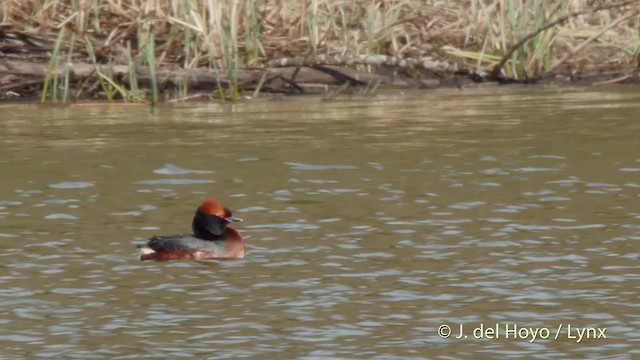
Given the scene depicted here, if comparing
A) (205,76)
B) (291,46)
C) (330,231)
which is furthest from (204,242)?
(291,46)

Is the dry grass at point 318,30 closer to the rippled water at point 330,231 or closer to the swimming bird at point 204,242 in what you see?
the rippled water at point 330,231

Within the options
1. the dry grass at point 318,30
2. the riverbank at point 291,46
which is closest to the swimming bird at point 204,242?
the riverbank at point 291,46

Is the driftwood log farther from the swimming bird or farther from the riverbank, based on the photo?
the swimming bird

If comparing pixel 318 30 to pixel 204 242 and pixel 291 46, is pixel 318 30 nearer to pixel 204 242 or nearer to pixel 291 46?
pixel 291 46

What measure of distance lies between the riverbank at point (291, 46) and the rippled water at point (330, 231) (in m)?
1.36

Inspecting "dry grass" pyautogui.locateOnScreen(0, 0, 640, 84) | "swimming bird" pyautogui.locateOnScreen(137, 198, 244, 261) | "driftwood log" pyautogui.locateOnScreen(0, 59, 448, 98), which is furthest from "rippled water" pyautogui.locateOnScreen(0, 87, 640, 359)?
"dry grass" pyautogui.locateOnScreen(0, 0, 640, 84)

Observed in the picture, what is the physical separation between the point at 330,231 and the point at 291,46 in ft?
29.0

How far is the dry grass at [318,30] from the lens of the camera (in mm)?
16609

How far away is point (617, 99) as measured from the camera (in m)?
15.8

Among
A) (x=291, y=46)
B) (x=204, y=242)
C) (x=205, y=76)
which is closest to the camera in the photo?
(x=204, y=242)

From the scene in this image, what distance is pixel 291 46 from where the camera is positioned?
57.3ft

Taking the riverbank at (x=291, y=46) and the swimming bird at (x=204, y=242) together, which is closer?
the swimming bird at (x=204, y=242)

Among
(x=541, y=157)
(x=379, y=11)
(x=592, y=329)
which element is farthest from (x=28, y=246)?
(x=379, y=11)

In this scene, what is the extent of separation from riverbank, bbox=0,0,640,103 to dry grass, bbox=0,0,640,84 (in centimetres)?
2
